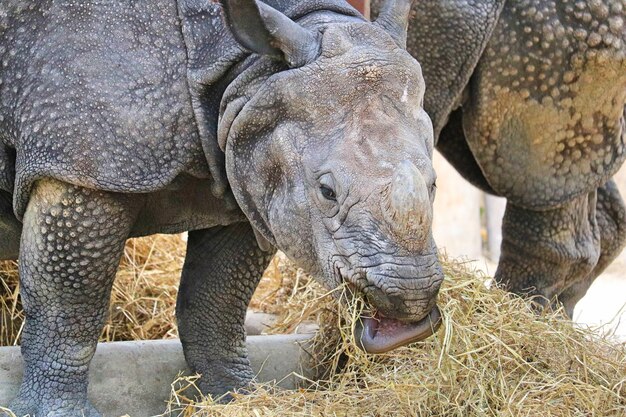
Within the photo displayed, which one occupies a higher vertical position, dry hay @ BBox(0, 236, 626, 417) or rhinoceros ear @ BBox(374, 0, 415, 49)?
rhinoceros ear @ BBox(374, 0, 415, 49)

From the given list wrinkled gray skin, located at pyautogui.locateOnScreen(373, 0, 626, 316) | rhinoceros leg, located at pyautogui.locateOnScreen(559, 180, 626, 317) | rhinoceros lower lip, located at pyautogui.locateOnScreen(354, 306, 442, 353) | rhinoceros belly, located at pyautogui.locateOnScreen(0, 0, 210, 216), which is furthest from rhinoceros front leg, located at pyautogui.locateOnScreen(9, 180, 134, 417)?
rhinoceros leg, located at pyautogui.locateOnScreen(559, 180, 626, 317)

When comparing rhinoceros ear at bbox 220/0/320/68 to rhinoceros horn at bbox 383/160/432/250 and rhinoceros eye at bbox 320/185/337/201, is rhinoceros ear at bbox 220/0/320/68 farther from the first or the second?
rhinoceros horn at bbox 383/160/432/250

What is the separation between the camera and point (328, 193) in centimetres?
470

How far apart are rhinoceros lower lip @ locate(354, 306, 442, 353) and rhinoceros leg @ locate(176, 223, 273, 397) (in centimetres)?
133

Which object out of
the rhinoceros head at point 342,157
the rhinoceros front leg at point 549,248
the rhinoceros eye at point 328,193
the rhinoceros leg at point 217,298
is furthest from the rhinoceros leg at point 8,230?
the rhinoceros front leg at point 549,248

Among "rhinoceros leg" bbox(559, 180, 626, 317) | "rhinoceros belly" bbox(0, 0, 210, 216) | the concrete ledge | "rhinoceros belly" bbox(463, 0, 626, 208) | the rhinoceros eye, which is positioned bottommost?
"rhinoceros leg" bbox(559, 180, 626, 317)

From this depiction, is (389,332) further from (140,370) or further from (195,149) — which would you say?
(140,370)

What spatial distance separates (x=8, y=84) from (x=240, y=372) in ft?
5.65

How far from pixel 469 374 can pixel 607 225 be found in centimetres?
246

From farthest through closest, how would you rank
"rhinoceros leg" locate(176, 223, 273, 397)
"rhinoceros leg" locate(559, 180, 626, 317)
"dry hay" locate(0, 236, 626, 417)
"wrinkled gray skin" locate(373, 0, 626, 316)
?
1. "rhinoceros leg" locate(559, 180, 626, 317)
2. "wrinkled gray skin" locate(373, 0, 626, 316)
3. "rhinoceros leg" locate(176, 223, 273, 397)
4. "dry hay" locate(0, 236, 626, 417)

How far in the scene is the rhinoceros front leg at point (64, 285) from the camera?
5.05 meters

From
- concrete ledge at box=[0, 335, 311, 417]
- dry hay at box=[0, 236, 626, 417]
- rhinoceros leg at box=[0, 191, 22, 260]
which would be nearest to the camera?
dry hay at box=[0, 236, 626, 417]

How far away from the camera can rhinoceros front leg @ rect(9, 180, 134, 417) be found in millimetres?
5047

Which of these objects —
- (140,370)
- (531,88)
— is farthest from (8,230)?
(531,88)
